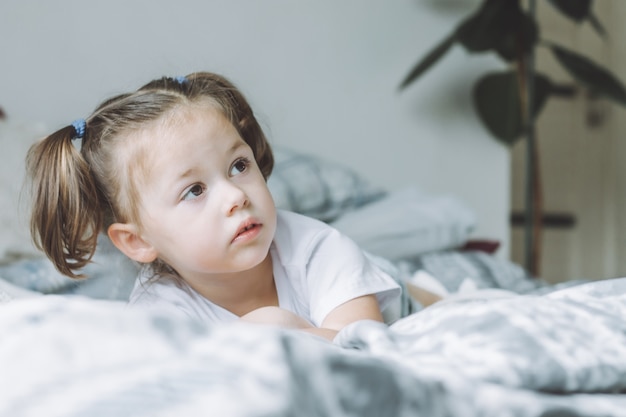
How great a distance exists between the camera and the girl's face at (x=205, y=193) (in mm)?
836

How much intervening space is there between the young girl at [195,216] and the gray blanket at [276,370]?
0.33 meters

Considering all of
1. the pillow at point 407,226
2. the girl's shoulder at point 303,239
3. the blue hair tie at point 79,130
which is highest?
the blue hair tie at point 79,130

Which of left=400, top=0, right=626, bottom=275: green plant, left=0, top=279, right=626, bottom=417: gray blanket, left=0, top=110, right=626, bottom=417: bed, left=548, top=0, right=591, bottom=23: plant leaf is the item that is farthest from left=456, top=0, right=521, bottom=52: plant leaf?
left=0, top=279, right=626, bottom=417: gray blanket

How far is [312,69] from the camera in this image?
7.34 feet

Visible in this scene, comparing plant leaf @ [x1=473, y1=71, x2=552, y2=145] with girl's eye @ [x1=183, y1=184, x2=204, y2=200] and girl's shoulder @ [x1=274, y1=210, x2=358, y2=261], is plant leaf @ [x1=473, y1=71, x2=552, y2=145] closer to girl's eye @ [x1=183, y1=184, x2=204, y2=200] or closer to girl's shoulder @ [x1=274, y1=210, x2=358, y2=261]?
girl's shoulder @ [x1=274, y1=210, x2=358, y2=261]

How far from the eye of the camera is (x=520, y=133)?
8.09 feet

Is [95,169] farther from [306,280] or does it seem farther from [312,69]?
[312,69]

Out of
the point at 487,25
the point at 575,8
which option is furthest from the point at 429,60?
the point at 575,8

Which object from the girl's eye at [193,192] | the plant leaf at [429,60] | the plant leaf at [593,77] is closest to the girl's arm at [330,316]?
the girl's eye at [193,192]

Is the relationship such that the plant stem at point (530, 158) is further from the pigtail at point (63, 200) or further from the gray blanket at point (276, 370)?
the gray blanket at point (276, 370)

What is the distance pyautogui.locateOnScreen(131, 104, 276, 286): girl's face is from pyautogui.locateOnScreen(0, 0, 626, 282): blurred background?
69 centimetres

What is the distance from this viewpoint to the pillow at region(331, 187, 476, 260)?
65.5 inches

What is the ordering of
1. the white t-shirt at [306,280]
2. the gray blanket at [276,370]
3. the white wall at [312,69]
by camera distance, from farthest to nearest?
the white wall at [312,69]
the white t-shirt at [306,280]
the gray blanket at [276,370]

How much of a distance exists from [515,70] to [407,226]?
0.98 m
